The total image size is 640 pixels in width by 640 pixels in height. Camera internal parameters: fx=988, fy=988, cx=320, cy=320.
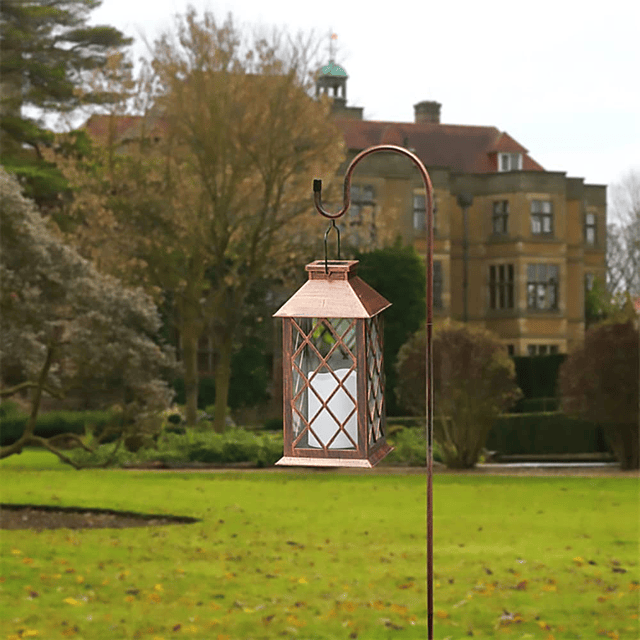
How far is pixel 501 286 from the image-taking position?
3622 cm

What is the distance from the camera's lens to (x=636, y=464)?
60.3 ft

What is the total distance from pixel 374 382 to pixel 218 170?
1876cm

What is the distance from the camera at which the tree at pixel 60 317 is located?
12.9m

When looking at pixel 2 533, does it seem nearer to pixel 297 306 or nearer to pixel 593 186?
pixel 297 306

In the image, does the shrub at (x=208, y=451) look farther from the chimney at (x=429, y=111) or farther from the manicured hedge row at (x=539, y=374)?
the chimney at (x=429, y=111)

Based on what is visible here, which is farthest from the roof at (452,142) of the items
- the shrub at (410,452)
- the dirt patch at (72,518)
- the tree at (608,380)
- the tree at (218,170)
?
the dirt patch at (72,518)

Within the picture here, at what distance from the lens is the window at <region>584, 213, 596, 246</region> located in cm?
3941

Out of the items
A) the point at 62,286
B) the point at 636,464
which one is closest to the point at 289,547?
the point at 62,286

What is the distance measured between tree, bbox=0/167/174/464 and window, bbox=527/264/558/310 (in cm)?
2295

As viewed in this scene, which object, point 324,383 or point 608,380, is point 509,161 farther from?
point 324,383

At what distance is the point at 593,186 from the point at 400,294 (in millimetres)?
13193

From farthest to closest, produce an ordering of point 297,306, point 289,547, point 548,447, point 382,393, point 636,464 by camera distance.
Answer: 1. point 548,447
2. point 636,464
3. point 289,547
4. point 382,393
5. point 297,306

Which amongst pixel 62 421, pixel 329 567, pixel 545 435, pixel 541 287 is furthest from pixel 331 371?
pixel 541 287

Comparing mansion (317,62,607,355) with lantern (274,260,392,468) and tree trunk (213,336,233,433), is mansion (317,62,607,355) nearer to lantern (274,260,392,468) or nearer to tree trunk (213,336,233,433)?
tree trunk (213,336,233,433)
